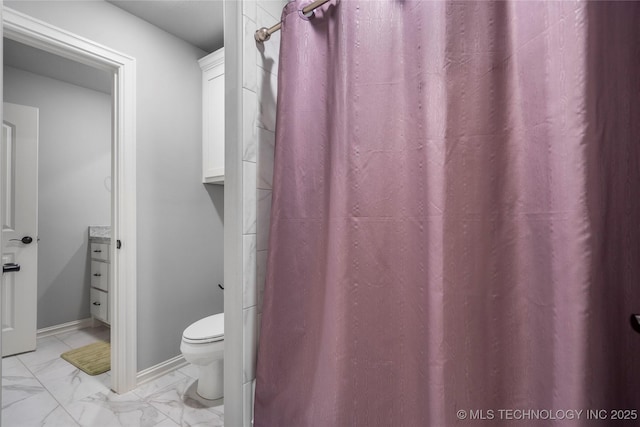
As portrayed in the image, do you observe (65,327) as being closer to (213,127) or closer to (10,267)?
(10,267)

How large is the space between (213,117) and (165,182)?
23.2 inches

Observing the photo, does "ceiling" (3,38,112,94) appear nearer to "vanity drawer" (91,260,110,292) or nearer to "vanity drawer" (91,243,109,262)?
"vanity drawer" (91,243,109,262)

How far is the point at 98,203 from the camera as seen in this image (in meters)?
3.14

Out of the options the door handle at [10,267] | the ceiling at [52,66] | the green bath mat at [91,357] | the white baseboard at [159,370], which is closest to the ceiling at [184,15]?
A: the ceiling at [52,66]

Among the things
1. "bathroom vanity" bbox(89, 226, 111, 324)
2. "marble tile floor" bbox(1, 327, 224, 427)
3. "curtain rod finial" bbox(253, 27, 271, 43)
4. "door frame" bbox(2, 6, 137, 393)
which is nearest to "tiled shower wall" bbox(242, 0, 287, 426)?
"curtain rod finial" bbox(253, 27, 271, 43)

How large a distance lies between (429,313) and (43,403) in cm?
226

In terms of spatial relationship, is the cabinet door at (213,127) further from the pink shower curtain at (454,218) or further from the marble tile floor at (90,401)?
the marble tile floor at (90,401)

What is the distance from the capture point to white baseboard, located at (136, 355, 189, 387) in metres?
1.90

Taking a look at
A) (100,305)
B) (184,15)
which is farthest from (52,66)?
(100,305)

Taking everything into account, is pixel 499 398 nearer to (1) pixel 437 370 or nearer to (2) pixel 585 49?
(1) pixel 437 370

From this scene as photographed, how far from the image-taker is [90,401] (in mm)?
1728

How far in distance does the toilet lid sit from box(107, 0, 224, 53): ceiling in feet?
6.50

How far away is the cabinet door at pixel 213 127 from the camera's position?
2131 millimetres

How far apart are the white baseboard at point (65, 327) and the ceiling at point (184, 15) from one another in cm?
281
